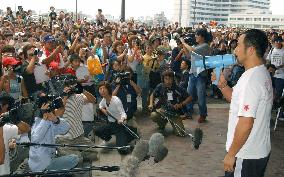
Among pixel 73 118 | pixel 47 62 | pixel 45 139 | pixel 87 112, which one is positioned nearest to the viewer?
pixel 45 139

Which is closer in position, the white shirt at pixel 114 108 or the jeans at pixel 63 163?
the jeans at pixel 63 163

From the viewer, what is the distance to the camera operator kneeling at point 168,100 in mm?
8898

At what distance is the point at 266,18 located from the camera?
591 feet

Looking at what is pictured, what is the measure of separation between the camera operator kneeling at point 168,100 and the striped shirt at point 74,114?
2.47m

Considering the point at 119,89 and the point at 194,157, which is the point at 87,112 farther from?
the point at 194,157

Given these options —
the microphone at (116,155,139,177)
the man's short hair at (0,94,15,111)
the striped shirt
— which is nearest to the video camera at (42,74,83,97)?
the striped shirt

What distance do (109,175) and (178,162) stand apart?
4.54ft

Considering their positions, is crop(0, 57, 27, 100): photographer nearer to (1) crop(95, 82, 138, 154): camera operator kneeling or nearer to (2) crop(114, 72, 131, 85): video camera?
(1) crop(95, 82, 138, 154): camera operator kneeling

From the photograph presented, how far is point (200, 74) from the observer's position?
30.7 feet

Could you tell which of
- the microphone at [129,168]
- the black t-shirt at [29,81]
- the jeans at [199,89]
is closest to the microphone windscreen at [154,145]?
the microphone at [129,168]

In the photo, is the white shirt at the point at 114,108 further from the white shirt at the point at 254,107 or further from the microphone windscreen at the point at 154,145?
the white shirt at the point at 254,107

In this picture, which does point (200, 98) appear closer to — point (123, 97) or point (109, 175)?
point (123, 97)

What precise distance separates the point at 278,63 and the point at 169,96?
430 centimetres

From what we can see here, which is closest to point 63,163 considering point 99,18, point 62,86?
point 62,86
